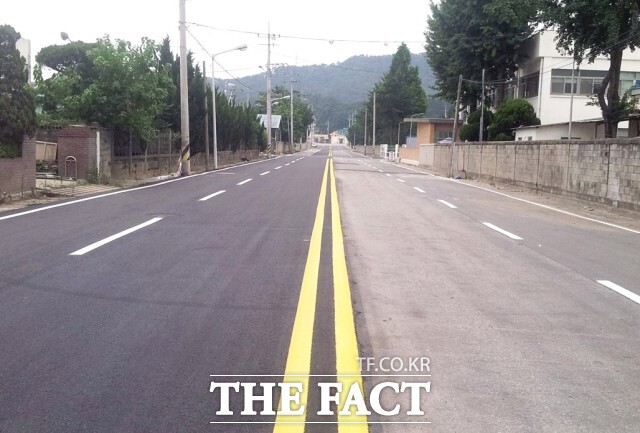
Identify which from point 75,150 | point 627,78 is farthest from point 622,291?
point 627,78

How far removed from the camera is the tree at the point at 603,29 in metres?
25.2

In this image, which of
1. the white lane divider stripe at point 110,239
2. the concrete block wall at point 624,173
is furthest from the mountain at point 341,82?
the white lane divider stripe at point 110,239

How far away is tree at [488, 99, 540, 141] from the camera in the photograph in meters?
43.9

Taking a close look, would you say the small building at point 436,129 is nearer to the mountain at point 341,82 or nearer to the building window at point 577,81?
the building window at point 577,81

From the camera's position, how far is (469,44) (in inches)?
1842

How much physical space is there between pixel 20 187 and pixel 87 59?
423 inches

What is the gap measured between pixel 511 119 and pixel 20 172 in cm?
3424

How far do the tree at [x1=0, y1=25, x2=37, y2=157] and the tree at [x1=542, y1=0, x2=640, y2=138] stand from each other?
20.9 metres

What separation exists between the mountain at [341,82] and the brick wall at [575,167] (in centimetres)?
7479

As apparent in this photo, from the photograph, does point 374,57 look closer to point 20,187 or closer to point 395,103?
point 395,103

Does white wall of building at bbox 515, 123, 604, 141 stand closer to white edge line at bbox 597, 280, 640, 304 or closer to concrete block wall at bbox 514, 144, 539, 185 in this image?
concrete block wall at bbox 514, 144, 539, 185

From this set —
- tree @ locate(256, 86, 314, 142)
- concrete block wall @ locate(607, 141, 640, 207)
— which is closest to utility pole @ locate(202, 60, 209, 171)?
concrete block wall @ locate(607, 141, 640, 207)

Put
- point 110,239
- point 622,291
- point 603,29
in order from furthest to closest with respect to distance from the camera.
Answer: point 603,29 < point 110,239 < point 622,291

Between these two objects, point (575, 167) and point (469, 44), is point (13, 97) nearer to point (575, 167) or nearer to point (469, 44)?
point (575, 167)
